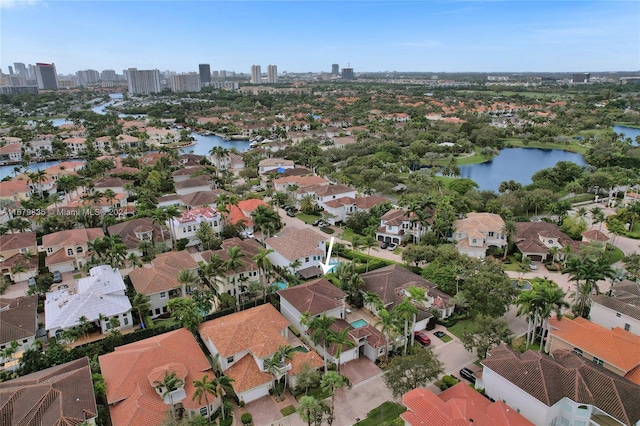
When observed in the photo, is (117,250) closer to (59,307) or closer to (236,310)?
(59,307)

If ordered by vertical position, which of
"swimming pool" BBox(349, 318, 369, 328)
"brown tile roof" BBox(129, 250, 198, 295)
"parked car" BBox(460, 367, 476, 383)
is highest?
"brown tile roof" BBox(129, 250, 198, 295)

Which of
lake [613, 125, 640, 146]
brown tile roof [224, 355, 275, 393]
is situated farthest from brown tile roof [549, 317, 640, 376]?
lake [613, 125, 640, 146]

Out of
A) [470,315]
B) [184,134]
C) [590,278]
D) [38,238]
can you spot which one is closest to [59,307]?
[38,238]

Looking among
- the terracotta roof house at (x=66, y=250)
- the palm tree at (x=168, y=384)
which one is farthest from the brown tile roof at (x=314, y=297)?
the terracotta roof house at (x=66, y=250)

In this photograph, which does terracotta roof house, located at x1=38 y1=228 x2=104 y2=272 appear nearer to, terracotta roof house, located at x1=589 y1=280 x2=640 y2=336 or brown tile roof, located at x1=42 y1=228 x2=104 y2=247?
brown tile roof, located at x1=42 y1=228 x2=104 y2=247

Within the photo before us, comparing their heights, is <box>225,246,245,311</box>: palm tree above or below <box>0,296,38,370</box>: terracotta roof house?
above

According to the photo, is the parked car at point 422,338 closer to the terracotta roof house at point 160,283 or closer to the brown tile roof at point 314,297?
the brown tile roof at point 314,297

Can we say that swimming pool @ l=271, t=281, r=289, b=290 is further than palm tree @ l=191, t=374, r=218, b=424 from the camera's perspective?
Yes
